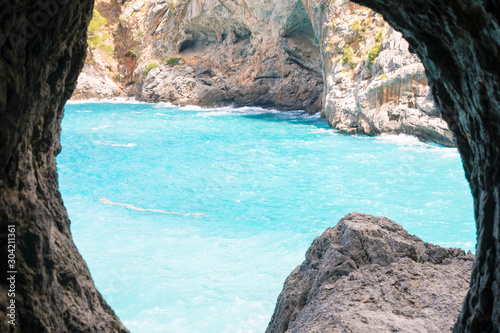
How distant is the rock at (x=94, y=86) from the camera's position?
32656 millimetres

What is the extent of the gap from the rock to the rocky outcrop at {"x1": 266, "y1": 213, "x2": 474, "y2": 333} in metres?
31.8

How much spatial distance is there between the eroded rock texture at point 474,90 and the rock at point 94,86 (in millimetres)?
33213

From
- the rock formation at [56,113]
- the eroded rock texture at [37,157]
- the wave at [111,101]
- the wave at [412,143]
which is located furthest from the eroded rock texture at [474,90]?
the wave at [111,101]

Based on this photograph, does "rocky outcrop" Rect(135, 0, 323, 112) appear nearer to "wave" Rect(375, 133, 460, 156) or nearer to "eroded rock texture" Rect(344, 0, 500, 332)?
"wave" Rect(375, 133, 460, 156)

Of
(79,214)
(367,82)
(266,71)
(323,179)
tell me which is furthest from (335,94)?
(79,214)

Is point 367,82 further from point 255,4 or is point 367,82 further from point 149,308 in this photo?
point 149,308

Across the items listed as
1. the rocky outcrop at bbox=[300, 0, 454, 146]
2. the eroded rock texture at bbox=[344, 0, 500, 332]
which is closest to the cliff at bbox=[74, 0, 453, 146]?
the rocky outcrop at bbox=[300, 0, 454, 146]

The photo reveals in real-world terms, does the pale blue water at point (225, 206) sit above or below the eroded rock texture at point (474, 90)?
below

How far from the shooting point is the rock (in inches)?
1286

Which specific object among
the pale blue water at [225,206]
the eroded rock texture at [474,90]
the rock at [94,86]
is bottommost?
the pale blue water at [225,206]

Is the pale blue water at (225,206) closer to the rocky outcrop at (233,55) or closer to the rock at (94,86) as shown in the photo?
the rocky outcrop at (233,55)

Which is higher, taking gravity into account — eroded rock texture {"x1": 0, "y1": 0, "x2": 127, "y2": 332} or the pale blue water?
eroded rock texture {"x1": 0, "y1": 0, "x2": 127, "y2": 332}

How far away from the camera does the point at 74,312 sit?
8.30 feet

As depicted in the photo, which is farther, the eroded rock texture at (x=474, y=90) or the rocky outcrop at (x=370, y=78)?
the rocky outcrop at (x=370, y=78)
